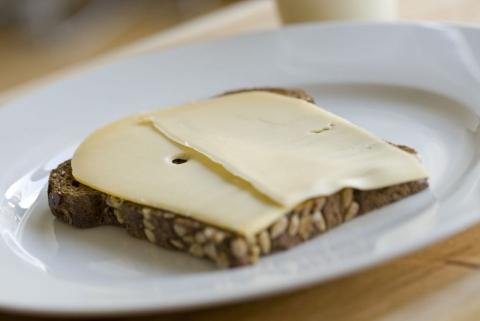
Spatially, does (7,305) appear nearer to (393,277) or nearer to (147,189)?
(147,189)

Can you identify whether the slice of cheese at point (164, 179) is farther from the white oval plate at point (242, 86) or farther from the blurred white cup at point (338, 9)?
the blurred white cup at point (338, 9)

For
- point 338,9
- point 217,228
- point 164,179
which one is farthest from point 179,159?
point 338,9

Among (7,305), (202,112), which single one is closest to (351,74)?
(202,112)

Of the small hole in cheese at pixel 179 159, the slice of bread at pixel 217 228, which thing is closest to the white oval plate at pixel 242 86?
the slice of bread at pixel 217 228

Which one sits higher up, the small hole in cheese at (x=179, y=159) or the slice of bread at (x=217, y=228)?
the small hole in cheese at (x=179, y=159)

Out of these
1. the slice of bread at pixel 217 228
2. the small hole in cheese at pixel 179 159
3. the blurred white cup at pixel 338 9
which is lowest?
the slice of bread at pixel 217 228

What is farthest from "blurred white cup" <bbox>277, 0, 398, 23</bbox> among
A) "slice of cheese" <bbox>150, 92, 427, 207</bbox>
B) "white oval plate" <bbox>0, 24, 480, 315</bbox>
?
"slice of cheese" <bbox>150, 92, 427, 207</bbox>
